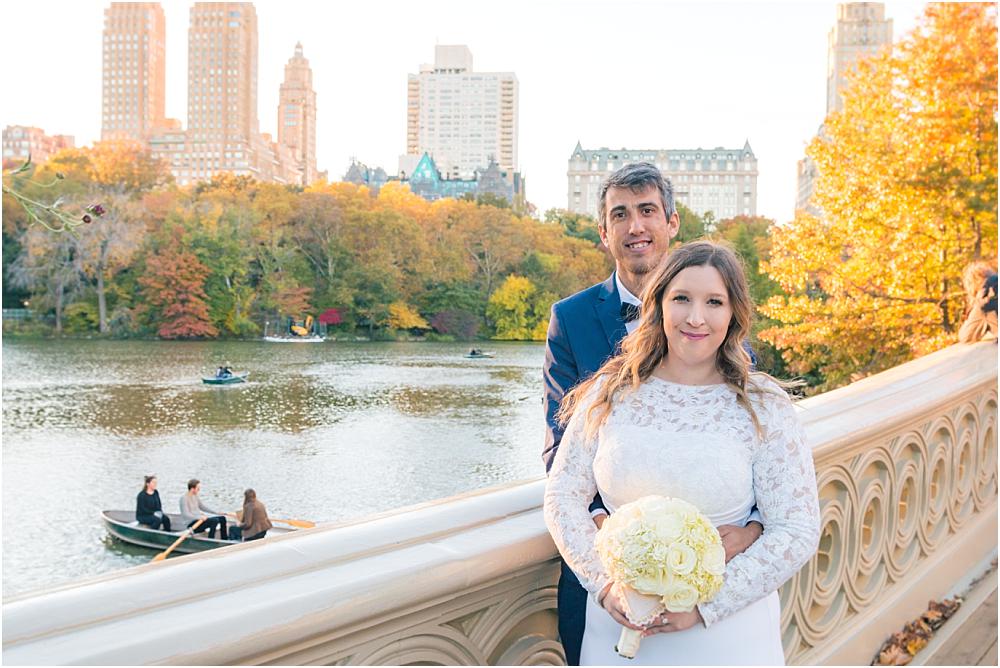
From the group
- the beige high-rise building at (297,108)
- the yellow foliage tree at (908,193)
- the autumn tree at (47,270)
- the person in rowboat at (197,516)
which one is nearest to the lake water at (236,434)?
the person in rowboat at (197,516)

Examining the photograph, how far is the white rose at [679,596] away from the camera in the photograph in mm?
1129

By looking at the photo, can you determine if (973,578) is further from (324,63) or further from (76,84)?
(324,63)

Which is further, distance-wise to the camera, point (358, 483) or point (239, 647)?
point (358, 483)

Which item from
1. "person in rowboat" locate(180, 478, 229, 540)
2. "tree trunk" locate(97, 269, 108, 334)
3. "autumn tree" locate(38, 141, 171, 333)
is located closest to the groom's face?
"person in rowboat" locate(180, 478, 229, 540)

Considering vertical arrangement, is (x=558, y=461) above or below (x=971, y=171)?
below

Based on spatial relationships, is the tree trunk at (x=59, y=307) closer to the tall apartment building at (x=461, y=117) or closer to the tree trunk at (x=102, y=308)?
the tree trunk at (x=102, y=308)

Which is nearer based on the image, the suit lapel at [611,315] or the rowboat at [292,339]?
the suit lapel at [611,315]

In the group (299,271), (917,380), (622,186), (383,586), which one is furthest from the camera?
(299,271)

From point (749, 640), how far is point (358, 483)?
21.7 m

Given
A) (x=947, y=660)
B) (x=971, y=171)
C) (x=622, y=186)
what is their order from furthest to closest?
(x=971, y=171)
(x=947, y=660)
(x=622, y=186)

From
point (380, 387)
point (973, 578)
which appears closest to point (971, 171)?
point (973, 578)

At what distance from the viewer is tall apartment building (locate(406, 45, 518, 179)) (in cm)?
11375

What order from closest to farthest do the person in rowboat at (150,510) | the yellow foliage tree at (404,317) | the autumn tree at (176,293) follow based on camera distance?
the person in rowboat at (150,510) < the autumn tree at (176,293) < the yellow foliage tree at (404,317)

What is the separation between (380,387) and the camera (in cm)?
3541
